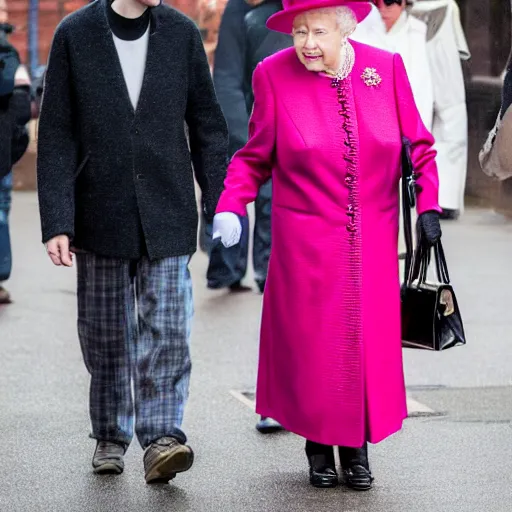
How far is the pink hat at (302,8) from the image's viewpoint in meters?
5.86

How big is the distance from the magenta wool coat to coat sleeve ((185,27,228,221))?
114mm

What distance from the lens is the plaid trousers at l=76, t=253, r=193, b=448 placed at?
20.1 ft

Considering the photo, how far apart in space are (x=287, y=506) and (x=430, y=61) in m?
5.41

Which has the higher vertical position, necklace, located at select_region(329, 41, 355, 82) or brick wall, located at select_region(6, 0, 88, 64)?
necklace, located at select_region(329, 41, 355, 82)

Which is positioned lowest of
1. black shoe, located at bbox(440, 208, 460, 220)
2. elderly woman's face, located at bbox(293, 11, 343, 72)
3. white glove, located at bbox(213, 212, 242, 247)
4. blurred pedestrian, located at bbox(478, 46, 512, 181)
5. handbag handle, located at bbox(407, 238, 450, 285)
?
black shoe, located at bbox(440, 208, 460, 220)

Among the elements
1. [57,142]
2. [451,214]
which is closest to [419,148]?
[57,142]

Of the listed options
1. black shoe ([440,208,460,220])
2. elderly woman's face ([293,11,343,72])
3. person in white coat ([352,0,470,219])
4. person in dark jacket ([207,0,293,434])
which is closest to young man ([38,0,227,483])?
elderly woman's face ([293,11,343,72])

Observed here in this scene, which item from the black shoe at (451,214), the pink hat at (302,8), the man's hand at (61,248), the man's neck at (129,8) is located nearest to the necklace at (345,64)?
the pink hat at (302,8)

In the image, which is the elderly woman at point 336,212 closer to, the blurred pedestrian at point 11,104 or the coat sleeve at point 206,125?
the coat sleeve at point 206,125

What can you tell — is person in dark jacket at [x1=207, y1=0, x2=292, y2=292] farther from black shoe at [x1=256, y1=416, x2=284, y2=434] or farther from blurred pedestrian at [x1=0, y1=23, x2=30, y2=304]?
black shoe at [x1=256, y1=416, x2=284, y2=434]

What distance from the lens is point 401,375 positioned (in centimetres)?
620

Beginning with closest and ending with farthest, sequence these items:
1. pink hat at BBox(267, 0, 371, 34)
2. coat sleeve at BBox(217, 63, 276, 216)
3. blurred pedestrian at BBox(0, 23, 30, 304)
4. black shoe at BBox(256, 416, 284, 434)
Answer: pink hat at BBox(267, 0, 371, 34) < coat sleeve at BBox(217, 63, 276, 216) < black shoe at BBox(256, 416, 284, 434) < blurred pedestrian at BBox(0, 23, 30, 304)

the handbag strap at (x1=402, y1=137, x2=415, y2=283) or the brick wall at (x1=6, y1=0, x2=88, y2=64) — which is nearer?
the handbag strap at (x1=402, y1=137, x2=415, y2=283)

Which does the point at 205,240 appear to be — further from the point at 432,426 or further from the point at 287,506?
the point at 287,506
